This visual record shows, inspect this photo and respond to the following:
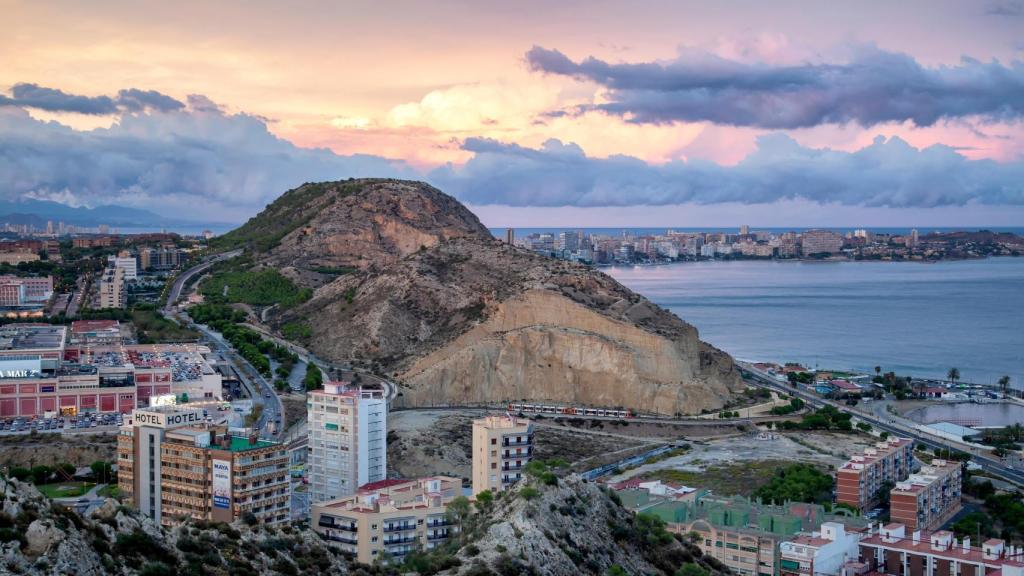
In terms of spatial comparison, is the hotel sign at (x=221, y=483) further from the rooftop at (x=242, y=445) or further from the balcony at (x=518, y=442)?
the balcony at (x=518, y=442)

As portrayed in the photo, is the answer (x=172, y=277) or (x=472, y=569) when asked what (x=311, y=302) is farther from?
(x=472, y=569)

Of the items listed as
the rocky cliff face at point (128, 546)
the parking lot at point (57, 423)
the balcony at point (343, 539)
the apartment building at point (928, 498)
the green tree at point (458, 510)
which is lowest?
the apartment building at point (928, 498)

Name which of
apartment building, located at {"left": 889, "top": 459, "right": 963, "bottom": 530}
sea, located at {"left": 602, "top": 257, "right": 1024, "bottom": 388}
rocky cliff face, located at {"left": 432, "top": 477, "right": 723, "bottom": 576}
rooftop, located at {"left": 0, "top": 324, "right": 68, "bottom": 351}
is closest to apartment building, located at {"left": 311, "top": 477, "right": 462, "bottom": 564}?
rocky cliff face, located at {"left": 432, "top": 477, "right": 723, "bottom": 576}

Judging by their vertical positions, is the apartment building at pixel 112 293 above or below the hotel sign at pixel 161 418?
above

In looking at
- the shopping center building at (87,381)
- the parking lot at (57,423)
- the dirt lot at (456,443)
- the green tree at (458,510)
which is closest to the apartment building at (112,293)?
the shopping center building at (87,381)

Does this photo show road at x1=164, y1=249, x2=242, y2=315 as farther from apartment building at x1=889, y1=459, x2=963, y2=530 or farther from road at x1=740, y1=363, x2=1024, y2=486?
apartment building at x1=889, y1=459, x2=963, y2=530

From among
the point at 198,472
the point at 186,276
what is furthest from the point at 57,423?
the point at 186,276
